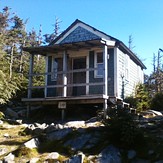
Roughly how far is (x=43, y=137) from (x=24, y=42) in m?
33.4

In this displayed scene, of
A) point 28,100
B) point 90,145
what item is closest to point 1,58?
point 28,100

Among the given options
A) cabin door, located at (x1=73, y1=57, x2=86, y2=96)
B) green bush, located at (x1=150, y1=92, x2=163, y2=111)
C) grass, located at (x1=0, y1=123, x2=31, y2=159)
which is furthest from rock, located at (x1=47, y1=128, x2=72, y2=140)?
green bush, located at (x1=150, y1=92, x2=163, y2=111)

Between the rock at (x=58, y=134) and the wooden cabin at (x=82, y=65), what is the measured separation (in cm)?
487

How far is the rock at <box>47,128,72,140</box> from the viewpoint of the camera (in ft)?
27.0

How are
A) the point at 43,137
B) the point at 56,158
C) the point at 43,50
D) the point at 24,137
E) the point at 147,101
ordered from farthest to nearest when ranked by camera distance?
1. the point at 147,101
2. the point at 43,50
3. the point at 24,137
4. the point at 43,137
5. the point at 56,158

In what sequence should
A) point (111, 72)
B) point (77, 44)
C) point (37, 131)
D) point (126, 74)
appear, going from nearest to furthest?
1. point (37, 131)
2. point (77, 44)
3. point (111, 72)
4. point (126, 74)

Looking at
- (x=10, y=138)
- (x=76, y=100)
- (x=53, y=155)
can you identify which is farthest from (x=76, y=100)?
(x=53, y=155)

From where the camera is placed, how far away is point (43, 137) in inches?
329

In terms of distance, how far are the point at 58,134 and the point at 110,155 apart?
2245 mm

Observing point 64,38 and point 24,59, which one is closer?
point 64,38

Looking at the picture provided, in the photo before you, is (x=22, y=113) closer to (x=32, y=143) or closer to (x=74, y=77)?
(x=74, y=77)

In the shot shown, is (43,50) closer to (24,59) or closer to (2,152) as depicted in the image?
(2,152)

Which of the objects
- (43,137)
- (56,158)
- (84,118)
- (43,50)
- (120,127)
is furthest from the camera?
(43,50)

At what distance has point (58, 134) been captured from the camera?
27.6 ft
